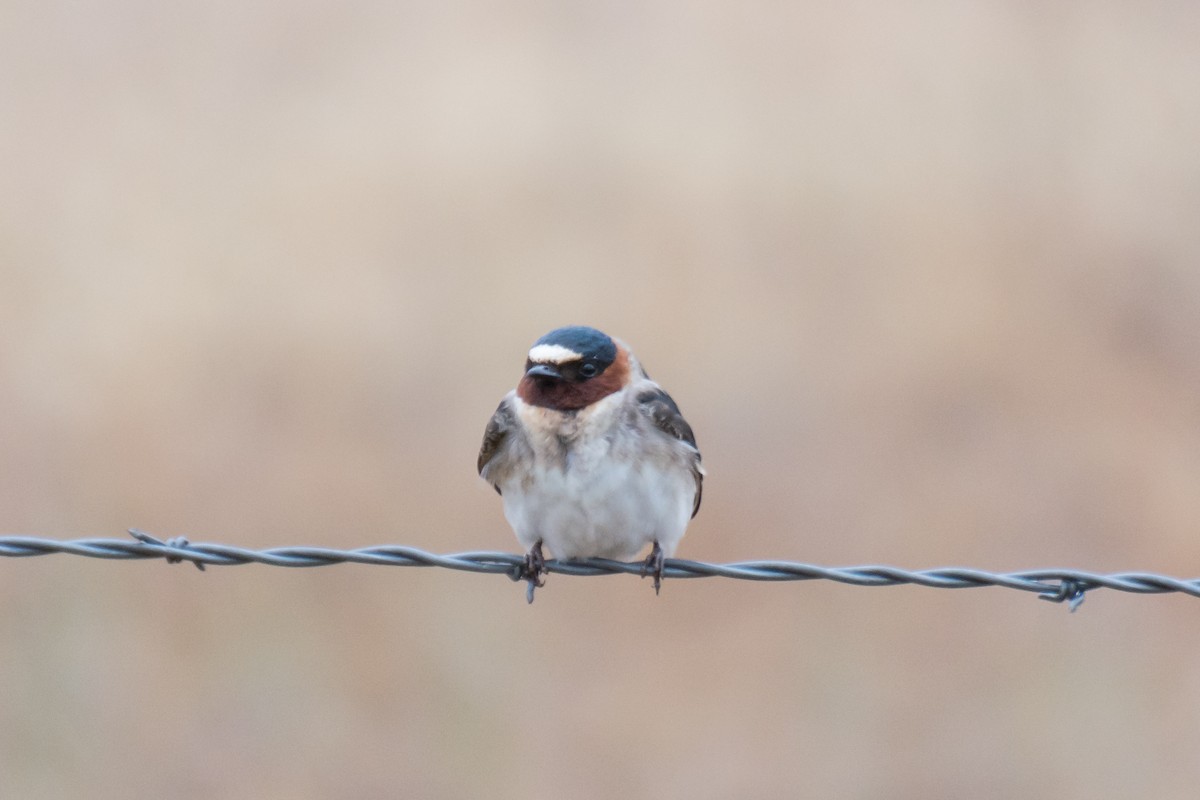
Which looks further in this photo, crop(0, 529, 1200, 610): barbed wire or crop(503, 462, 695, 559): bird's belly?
crop(503, 462, 695, 559): bird's belly

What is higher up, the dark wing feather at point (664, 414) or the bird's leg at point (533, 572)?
the dark wing feather at point (664, 414)

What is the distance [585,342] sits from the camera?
471 centimetres

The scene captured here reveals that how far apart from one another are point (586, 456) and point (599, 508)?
0.17 m

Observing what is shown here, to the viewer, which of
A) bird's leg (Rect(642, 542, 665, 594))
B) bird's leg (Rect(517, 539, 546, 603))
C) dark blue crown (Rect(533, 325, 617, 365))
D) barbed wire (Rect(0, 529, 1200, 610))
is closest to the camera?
barbed wire (Rect(0, 529, 1200, 610))

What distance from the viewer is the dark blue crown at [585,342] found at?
4684 millimetres

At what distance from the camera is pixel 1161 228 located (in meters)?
8.48

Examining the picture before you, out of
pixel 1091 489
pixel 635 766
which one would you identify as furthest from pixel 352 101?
pixel 1091 489

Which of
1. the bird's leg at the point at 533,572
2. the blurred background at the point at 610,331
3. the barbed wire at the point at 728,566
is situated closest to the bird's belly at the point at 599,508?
the bird's leg at the point at 533,572

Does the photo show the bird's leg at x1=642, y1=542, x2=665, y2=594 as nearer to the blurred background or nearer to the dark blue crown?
the dark blue crown

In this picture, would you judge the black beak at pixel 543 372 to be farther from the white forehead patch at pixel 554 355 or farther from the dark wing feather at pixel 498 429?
the dark wing feather at pixel 498 429

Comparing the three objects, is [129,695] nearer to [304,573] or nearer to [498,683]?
[304,573]

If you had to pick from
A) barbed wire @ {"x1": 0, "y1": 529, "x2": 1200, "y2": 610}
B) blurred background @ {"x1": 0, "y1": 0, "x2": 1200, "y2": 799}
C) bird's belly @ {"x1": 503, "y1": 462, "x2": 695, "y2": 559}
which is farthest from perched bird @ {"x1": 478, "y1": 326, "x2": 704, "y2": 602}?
blurred background @ {"x1": 0, "y1": 0, "x2": 1200, "y2": 799}

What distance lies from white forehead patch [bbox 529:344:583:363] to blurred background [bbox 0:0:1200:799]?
6.72ft

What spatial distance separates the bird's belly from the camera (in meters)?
4.56
